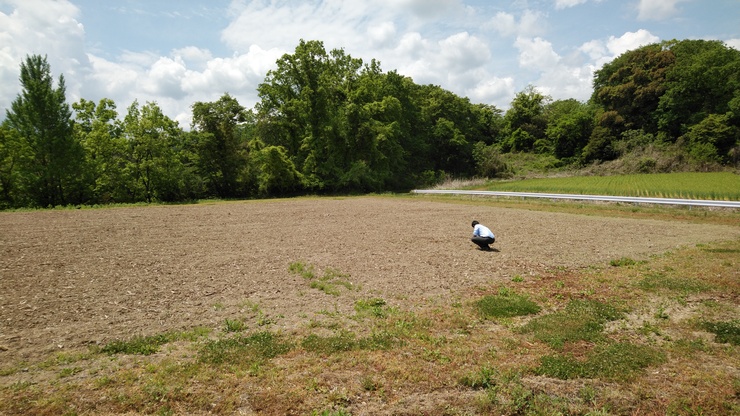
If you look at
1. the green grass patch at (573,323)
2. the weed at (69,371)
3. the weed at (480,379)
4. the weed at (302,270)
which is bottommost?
the green grass patch at (573,323)

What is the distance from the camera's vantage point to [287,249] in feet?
44.0

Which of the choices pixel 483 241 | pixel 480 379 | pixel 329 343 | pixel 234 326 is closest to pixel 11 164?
pixel 234 326

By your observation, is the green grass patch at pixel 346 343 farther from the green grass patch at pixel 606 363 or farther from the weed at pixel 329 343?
the green grass patch at pixel 606 363

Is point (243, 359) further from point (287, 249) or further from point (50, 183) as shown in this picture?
point (50, 183)

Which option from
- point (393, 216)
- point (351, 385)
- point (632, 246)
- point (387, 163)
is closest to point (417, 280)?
point (351, 385)

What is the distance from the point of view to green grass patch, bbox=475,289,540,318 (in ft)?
24.0

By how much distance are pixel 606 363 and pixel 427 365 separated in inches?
99.9

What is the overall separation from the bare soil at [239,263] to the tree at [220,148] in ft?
84.5

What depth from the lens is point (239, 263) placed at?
1118 centimetres

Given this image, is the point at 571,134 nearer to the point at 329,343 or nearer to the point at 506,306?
the point at 506,306

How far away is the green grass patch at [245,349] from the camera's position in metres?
5.37

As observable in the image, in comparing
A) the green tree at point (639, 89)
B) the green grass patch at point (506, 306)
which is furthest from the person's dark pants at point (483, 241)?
the green tree at point (639, 89)

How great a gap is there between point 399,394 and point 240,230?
14.7m

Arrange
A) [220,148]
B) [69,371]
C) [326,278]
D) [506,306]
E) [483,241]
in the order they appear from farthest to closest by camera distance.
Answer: [220,148]
[483,241]
[326,278]
[506,306]
[69,371]
